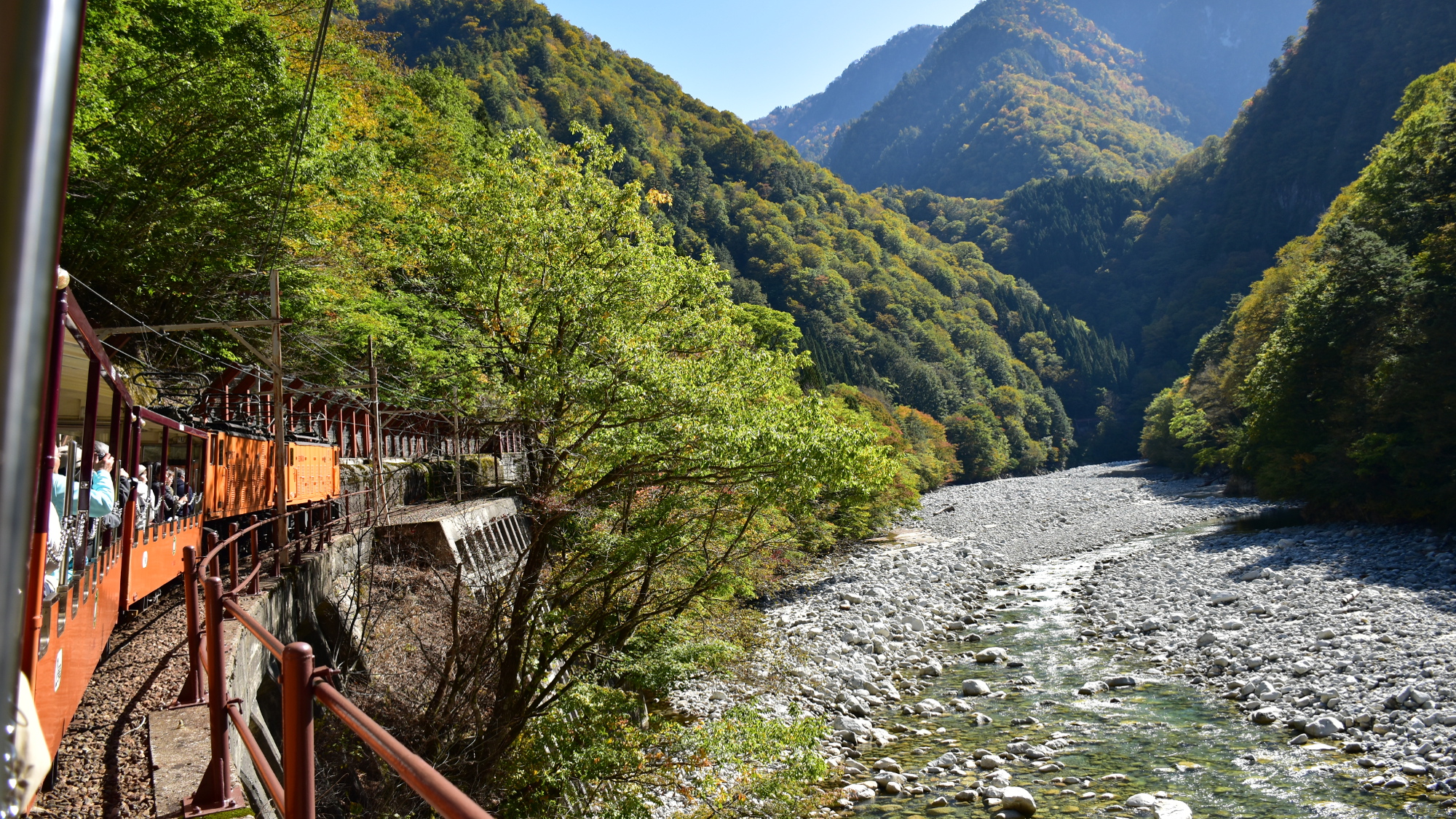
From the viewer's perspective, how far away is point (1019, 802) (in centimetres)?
1162

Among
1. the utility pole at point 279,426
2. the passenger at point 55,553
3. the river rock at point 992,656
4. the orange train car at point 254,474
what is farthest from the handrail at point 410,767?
the river rock at point 992,656

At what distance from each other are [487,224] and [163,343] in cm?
987

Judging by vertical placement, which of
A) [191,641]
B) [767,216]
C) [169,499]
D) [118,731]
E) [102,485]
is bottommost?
[118,731]

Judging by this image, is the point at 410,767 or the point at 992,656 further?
the point at 992,656

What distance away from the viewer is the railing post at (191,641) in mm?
5418

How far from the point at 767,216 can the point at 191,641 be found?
10926cm

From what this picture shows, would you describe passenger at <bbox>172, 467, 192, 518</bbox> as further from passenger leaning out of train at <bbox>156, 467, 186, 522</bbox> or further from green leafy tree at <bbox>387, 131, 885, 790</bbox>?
green leafy tree at <bbox>387, 131, 885, 790</bbox>

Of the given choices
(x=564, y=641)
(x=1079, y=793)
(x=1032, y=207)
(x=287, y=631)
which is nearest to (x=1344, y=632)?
(x=1079, y=793)

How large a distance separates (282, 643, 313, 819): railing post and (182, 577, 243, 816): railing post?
2.46 meters

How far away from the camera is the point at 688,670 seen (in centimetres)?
1427

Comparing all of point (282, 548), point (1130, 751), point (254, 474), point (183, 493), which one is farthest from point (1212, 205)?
point (183, 493)

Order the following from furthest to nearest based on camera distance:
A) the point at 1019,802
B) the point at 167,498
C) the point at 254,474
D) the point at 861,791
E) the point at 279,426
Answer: the point at 254,474 < the point at 279,426 < the point at 861,791 < the point at 1019,802 < the point at 167,498

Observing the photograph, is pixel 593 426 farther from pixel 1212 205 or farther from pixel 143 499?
pixel 1212 205

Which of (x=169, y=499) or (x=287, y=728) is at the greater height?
(x=169, y=499)
